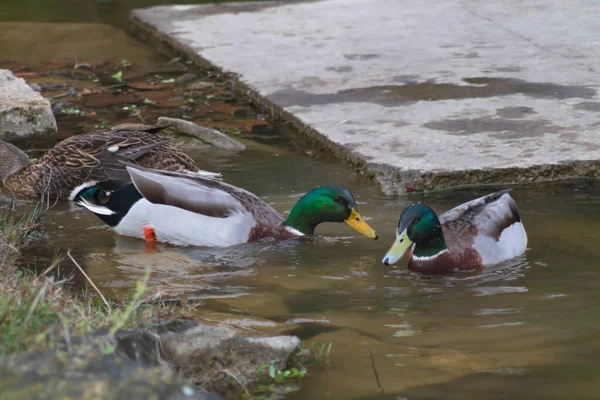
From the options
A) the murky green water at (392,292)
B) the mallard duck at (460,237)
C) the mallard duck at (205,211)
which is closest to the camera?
the murky green water at (392,292)

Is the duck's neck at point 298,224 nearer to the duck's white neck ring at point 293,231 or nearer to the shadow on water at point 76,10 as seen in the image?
the duck's white neck ring at point 293,231

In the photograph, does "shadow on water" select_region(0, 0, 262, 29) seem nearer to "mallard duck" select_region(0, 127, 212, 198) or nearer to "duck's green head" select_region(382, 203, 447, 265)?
"mallard duck" select_region(0, 127, 212, 198)

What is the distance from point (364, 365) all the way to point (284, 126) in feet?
15.8

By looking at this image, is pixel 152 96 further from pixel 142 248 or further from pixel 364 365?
pixel 364 365

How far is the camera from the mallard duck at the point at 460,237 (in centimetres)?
565

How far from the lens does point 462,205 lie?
6223mm

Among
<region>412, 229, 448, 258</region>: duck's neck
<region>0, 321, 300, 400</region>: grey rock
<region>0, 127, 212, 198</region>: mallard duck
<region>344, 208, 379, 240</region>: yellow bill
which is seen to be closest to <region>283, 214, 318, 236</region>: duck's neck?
<region>344, 208, 379, 240</region>: yellow bill

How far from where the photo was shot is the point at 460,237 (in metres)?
5.89

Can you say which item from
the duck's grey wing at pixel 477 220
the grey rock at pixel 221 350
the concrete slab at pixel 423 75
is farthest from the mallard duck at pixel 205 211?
the grey rock at pixel 221 350

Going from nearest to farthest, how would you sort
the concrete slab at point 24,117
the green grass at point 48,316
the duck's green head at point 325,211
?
the green grass at point 48,316 → the duck's green head at point 325,211 → the concrete slab at point 24,117

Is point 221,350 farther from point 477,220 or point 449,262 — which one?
point 477,220

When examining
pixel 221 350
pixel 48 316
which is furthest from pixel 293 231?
pixel 48 316

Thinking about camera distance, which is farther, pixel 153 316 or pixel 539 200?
pixel 539 200

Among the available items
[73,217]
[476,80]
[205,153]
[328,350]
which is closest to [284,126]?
[205,153]
